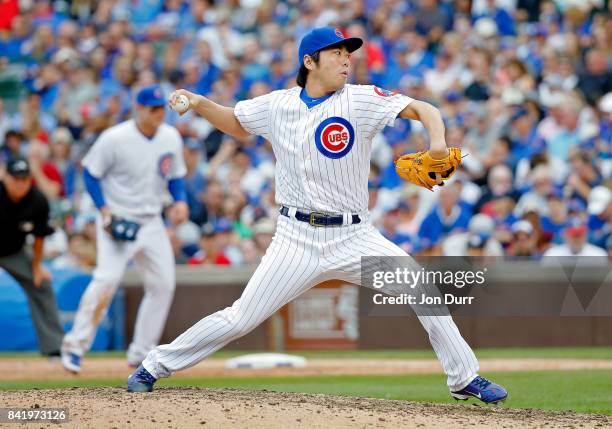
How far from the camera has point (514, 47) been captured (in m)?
15.6

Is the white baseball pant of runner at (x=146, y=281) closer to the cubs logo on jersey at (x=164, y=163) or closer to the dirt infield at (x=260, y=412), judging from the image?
the cubs logo on jersey at (x=164, y=163)

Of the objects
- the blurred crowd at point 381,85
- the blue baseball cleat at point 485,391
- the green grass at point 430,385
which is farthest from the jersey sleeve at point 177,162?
the blue baseball cleat at point 485,391

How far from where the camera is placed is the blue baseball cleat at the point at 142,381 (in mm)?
6730

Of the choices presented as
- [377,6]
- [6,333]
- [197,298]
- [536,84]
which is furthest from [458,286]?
[377,6]

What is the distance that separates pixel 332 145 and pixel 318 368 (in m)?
4.38

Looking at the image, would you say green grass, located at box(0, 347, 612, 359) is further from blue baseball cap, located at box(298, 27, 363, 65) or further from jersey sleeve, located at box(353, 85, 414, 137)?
blue baseball cap, located at box(298, 27, 363, 65)

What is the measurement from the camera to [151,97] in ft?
32.3

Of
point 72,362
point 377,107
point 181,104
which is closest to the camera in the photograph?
point 377,107

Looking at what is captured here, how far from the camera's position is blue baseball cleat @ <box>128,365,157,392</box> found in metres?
6.73

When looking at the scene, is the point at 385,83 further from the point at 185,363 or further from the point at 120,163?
the point at 185,363

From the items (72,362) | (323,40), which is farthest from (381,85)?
(323,40)

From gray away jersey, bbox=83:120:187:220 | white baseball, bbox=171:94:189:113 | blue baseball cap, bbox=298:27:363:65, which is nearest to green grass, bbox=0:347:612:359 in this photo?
gray away jersey, bbox=83:120:187:220

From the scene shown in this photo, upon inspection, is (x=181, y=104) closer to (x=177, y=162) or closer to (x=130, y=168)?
(x=130, y=168)

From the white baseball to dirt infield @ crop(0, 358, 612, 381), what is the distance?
11.3 ft
